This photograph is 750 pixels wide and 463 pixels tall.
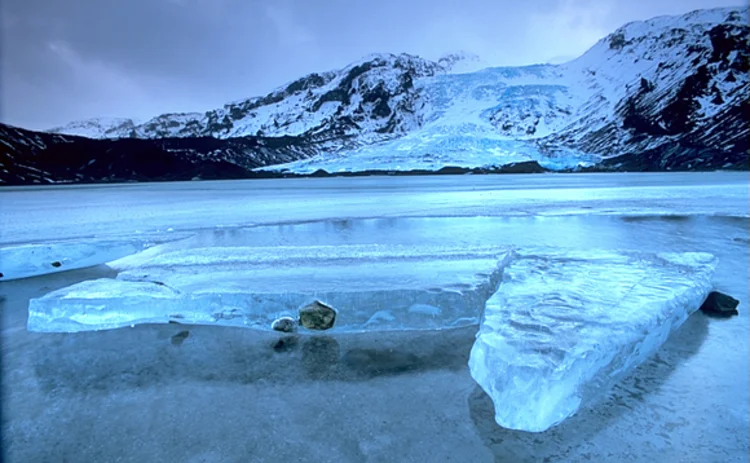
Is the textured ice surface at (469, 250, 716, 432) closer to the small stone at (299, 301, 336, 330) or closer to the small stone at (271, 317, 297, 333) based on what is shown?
the small stone at (299, 301, 336, 330)

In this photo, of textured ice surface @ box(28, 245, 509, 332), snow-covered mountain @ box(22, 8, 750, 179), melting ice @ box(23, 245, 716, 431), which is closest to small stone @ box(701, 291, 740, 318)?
melting ice @ box(23, 245, 716, 431)

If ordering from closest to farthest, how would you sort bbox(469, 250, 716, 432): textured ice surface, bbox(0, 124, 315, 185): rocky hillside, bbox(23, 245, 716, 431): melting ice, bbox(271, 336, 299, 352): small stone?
bbox(469, 250, 716, 432): textured ice surface → bbox(23, 245, 716, 431): melting ice → bbox(271, 336, 299, 352): small stone → bbox(0, 124, 315, 185): rocky hillside

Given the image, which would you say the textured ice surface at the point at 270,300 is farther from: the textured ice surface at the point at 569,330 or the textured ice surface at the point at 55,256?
the textured ice surface at the point at 55,256

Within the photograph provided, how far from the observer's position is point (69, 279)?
4559 mm

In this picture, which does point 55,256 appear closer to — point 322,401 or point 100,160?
point 322,401

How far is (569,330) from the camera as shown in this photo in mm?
2238

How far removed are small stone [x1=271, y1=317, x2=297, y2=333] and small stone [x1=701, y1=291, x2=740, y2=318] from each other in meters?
3.08

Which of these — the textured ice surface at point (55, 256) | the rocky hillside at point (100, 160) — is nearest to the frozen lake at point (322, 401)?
the textured ice surface at point (55, 256)

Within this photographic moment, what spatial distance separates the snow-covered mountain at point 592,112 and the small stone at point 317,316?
179 feet

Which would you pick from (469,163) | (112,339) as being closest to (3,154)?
(469,163)

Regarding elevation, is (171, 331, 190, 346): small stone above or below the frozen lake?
below

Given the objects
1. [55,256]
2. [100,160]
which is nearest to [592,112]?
[100,160]

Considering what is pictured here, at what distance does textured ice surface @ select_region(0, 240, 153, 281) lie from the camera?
4914mm

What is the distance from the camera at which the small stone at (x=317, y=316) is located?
3.06 metres
